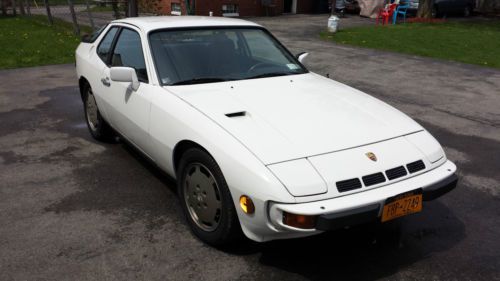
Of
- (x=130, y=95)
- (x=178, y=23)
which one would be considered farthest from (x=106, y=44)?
(x=130, y=95)

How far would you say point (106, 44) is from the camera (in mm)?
4703

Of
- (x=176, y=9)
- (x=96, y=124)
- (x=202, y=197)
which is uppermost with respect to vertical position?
(x=176, y=9)

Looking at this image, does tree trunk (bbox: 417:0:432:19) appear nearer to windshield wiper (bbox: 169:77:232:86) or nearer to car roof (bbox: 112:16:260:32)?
car roof (bbox: 112:16:260:32)

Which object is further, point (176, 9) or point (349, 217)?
point (176, 9)

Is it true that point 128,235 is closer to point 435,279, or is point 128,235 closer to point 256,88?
point 256,88

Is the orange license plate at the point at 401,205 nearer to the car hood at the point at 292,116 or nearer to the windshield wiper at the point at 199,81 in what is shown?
the car hood at the point at 292,116

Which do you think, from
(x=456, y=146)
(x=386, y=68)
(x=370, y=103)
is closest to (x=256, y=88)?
(x=370, y=103)

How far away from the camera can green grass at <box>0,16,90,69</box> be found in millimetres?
10534

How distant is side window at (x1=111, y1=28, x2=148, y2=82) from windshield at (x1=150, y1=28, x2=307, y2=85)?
176 mm

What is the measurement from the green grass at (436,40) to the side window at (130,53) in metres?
9.78

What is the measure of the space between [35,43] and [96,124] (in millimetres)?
8973

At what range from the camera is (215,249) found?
3066mm

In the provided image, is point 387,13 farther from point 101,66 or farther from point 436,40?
point 101,66

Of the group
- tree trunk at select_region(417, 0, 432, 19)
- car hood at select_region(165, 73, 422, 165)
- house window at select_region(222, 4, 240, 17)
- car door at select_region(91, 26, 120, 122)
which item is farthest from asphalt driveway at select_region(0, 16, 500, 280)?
house window at select_region(222, 4, 240, 17)
